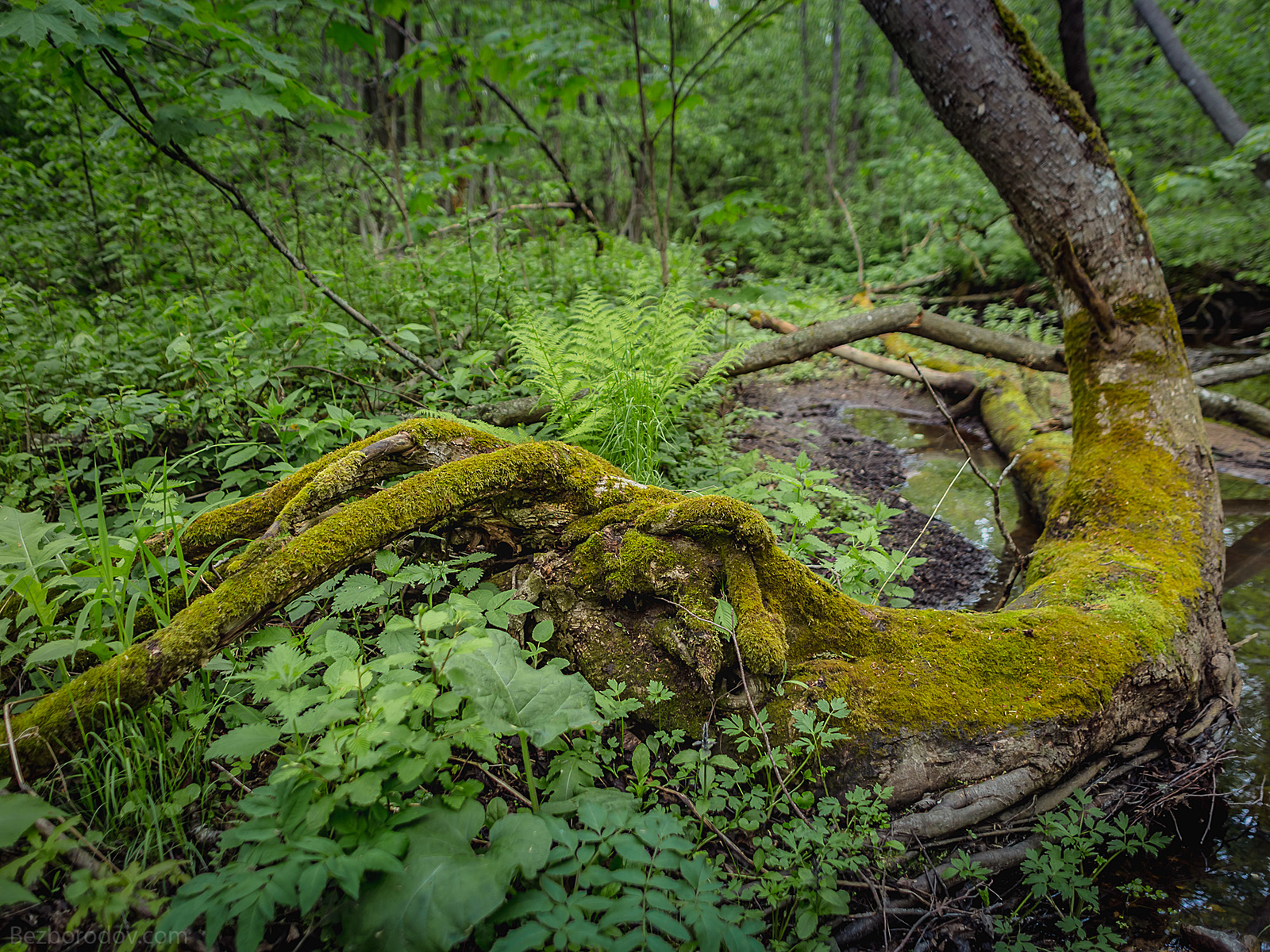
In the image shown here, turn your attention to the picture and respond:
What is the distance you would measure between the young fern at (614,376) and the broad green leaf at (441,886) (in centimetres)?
227

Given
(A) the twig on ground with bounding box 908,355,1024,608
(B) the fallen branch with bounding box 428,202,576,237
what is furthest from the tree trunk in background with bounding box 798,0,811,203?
(A) the twig on ground with bounding box 908,355,1024,608

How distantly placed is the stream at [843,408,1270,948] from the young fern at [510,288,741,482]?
7.94 ft

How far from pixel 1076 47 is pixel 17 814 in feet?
27.9

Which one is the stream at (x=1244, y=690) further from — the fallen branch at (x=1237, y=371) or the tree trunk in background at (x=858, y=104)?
the tree trunk in background at (x=858, y=104)

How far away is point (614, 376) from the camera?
356 centimetres

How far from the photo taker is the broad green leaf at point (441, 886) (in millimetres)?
1053

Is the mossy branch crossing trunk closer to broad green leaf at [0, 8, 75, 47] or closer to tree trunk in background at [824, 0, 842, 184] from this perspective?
broad green leaf at [0, 8, 75, 47]

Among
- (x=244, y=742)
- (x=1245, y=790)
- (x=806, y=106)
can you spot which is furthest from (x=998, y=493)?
(x=806, y=106)

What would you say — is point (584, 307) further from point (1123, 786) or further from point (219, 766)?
point (1123, 786)

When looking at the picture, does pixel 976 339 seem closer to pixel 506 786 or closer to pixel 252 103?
pixel 506 786

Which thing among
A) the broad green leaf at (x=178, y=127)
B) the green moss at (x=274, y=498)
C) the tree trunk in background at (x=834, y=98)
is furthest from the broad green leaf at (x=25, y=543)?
the tree trunk in background at (x=834, y=98)

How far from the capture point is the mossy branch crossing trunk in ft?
5.41

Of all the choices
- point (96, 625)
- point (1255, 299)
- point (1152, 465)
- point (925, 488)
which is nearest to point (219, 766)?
point (96, 625)

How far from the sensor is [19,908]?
1.13m
